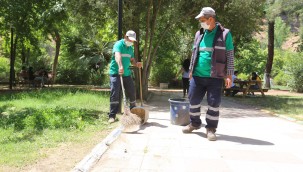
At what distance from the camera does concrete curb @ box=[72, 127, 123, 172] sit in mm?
4475

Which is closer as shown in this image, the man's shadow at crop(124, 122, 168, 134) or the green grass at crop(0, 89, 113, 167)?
the green grass at crop(0, 89, 113, 167)

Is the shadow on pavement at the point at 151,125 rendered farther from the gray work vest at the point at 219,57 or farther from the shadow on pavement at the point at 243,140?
the gray work vest at the point at 219,57

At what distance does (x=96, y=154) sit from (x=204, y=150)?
67.6 inches

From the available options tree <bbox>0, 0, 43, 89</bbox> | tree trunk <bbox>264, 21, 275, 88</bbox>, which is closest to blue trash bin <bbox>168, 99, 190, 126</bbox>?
Answer: tree <bbox>0, 0, 43, 89</bbox>

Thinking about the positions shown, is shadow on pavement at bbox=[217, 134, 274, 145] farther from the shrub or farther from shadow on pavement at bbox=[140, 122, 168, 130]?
the shrub

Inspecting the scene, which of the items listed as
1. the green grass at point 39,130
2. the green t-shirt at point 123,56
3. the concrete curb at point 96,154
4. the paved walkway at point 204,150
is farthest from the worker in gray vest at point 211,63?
the green grass at point 39,130

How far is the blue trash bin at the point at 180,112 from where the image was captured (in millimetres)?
7484

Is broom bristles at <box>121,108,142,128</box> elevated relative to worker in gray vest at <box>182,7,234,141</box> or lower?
lower

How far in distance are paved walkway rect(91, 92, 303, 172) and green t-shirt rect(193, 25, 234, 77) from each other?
4.06 feet

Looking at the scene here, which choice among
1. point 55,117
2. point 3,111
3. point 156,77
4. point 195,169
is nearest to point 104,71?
point 156,77

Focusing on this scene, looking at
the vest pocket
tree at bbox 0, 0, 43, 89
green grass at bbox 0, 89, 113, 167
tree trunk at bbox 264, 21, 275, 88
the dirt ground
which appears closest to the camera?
the dirt ground

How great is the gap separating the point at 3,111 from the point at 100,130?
4137mm

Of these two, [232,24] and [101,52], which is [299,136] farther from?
[101,52]

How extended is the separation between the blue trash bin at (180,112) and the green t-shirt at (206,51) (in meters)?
1.29
